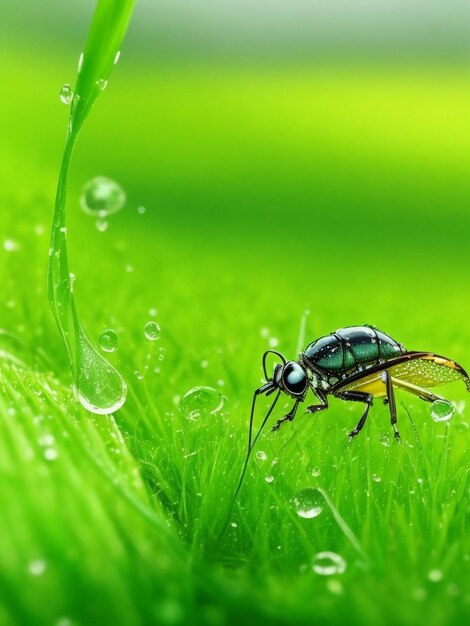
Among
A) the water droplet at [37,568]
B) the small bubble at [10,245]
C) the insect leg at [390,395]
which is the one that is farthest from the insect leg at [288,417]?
the small bubble at [10,245]

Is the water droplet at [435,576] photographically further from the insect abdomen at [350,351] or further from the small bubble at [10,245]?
the small bubble at [10,245]

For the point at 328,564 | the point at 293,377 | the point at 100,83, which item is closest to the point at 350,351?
→ the point at 293,377

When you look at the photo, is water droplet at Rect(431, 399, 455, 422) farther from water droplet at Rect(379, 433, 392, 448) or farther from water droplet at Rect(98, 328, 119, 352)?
water droplet at Rect(98, 328, 119, 352)

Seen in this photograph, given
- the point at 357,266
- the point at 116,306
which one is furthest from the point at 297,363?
the point at 357,266

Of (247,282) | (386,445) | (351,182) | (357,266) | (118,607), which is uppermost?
(351,182)

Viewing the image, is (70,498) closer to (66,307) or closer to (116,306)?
(66,307)

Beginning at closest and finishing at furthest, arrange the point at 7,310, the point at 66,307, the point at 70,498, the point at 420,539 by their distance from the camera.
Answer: the point at 70,498 < the point at 420,539 < the point at 66,307 < the point at 7,310
